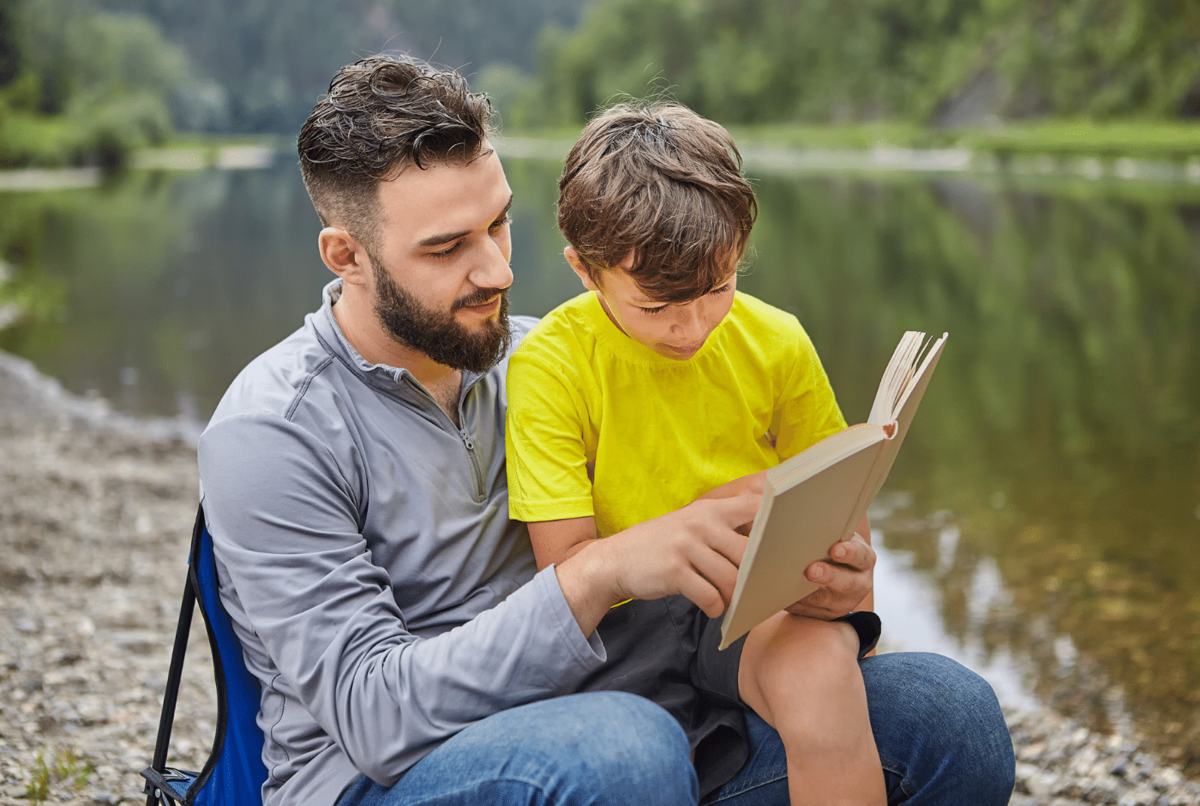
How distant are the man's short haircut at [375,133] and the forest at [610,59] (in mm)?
23001

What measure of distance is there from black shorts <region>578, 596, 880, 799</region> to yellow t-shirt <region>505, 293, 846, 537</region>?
0.18 meters

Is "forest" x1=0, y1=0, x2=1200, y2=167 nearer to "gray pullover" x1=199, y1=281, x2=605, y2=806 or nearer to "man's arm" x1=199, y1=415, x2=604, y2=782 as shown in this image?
"gray pullover" x1=199, y1=281, x2=605, y2=806

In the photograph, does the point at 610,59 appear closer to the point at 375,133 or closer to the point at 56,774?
the point at 56,774

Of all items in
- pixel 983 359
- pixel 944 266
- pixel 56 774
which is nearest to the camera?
pixel 56 774

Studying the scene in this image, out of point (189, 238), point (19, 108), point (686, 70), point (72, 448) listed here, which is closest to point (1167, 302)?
point (72, 448)

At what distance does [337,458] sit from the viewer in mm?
1795

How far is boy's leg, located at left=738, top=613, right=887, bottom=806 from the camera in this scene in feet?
5.79

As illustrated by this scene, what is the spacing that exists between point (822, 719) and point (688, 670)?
0.38m

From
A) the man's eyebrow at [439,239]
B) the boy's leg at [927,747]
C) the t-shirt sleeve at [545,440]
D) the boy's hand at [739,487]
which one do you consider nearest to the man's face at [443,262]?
the man's eyebrow at [439,239]

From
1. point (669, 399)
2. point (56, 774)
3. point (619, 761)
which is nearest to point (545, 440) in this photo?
point (669, 399)

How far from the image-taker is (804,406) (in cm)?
221

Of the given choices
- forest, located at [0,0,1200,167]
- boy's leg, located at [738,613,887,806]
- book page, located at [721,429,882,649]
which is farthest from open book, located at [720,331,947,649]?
forest, located at [0,0,1200,167]

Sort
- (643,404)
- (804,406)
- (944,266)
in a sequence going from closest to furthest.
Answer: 1. (643,404)
2. (804,406)
3. (944,266)

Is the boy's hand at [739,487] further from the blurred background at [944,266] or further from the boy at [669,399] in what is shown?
the blurred background at [944,266]
